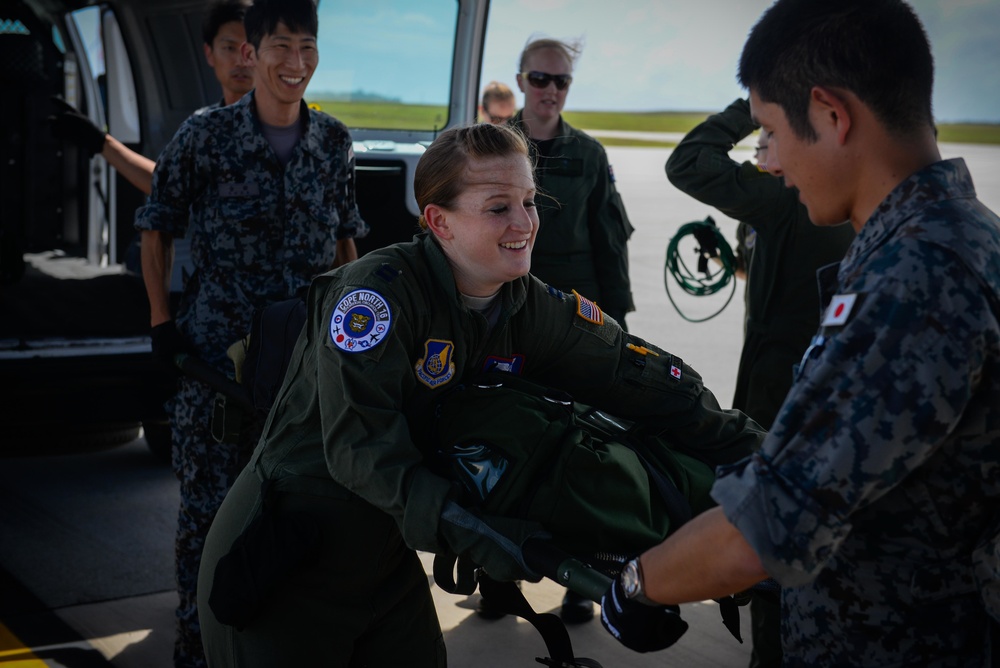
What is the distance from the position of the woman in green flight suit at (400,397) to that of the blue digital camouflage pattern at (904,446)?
66cm

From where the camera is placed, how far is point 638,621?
1400 millimetres

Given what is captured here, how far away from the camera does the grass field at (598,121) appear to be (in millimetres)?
5734

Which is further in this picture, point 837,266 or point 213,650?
point 213,650

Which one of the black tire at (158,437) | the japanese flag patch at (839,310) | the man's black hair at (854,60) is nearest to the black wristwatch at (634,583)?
the japanese flag patch at (839,310)

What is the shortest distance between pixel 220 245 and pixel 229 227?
6 centimetres

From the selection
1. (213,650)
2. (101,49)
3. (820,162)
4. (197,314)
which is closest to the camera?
(820,162)

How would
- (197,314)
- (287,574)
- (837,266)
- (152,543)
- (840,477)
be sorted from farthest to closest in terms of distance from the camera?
(152,543)
(197,314)
(287,574)
(837,266)
(840,477)

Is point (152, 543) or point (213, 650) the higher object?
point (213, 650)

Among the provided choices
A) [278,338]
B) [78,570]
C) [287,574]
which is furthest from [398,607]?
[78,570]

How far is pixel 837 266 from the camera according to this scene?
155 cm

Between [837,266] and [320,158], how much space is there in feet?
7.05

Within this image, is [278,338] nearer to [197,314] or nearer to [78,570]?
[197,314]

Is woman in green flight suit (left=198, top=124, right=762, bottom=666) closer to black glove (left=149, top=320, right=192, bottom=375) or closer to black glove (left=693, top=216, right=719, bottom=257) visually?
black glove (left=149, top=320, right=192, bottom=375)

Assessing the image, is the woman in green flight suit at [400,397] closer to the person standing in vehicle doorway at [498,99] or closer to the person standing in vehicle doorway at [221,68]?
the person standing in vehicle doorway at [221,68]
